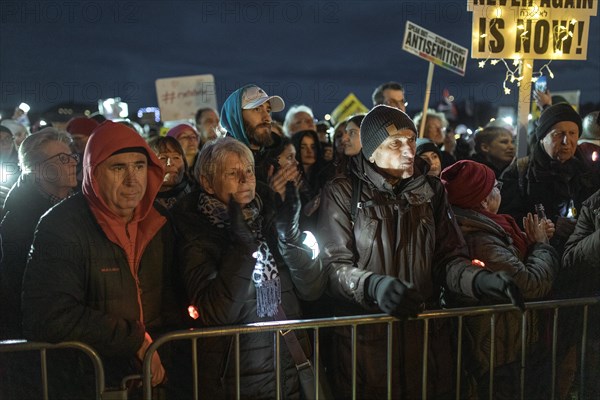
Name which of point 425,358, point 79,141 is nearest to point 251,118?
point 425,358

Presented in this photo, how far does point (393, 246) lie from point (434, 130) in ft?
15.6

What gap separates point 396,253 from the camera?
335cm

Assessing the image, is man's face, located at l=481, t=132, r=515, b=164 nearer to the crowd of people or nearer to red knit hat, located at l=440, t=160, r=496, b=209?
the crowd of people

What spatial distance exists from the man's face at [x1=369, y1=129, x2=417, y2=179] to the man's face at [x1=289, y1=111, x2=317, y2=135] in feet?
11.5

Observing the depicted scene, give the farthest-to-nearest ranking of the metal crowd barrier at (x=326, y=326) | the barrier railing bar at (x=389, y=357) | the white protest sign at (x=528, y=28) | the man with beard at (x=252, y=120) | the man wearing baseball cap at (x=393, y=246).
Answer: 1. the white protest sign at (x=528, y=28)
2. the man with beard at (x=252, y=120)
3. the man wearing baseball cap at (x=393, y=246)
4. the barrier railing bar at (x=389, y=357)
5. the metal crowd barrier at (x=326, y=326)

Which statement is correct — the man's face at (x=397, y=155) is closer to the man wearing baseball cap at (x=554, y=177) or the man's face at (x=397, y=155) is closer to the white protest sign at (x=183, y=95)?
the man wearing baseball cap at (x=554, y=177)

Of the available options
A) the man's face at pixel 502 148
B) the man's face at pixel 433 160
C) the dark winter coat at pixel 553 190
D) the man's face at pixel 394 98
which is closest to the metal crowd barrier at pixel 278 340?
the dark winter coat at pixel 553 190

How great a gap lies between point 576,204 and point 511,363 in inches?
81.1

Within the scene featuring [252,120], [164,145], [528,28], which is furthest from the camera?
[528,28]

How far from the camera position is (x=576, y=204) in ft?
16.8

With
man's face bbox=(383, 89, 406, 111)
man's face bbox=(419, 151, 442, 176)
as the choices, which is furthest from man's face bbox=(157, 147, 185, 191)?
man's face bbox=(383, 89, 406, 111)

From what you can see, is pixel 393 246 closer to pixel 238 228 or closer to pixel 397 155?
pixel 397 155

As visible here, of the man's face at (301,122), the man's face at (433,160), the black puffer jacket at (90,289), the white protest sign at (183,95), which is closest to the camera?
the black puffer jacket at (90,289)

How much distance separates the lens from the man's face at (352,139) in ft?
18.5
